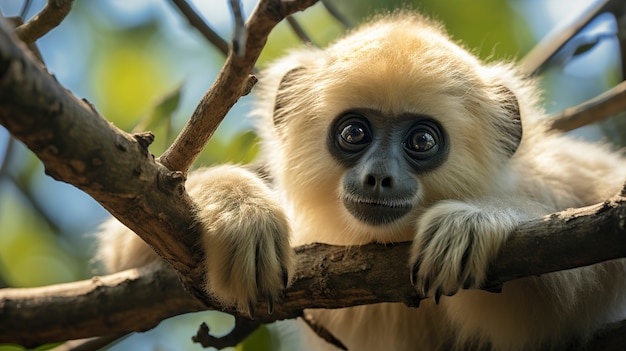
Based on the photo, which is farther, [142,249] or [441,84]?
[142,249]

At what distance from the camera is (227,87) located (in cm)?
310

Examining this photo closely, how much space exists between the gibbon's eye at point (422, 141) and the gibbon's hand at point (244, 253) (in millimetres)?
1097

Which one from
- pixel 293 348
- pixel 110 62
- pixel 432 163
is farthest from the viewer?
pixel 110 62

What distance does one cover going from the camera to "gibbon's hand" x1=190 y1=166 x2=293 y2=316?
3.88 meters

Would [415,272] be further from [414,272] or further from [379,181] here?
[379,181]

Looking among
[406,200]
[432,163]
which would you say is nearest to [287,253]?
[406,200]

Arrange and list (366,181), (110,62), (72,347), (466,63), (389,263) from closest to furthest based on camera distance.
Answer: (389,263), (366,181), (466,63), (72,347), (110,62)

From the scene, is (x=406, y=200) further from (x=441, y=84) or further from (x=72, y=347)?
(x=72, y=347)

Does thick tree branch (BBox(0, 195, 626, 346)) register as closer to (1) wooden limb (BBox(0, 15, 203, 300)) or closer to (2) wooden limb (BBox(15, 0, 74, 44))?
(1) wooden limb (BBox(0, 15, 203, 300))

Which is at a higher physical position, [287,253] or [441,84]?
[441,84]

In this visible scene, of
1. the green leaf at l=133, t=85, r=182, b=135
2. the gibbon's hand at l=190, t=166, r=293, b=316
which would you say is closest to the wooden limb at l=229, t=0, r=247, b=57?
the gibbon's hand at l=190, t=166, r=293, b=316

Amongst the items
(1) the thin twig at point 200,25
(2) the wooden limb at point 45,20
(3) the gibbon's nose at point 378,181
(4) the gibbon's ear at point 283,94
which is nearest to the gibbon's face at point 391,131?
(3) the gibbon's nose at point 378,181

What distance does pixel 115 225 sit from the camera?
6137 millimetres

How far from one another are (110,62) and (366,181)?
4.97 meters
